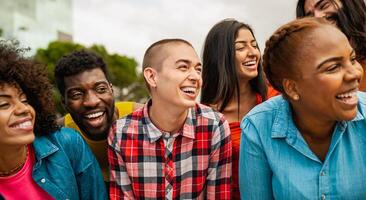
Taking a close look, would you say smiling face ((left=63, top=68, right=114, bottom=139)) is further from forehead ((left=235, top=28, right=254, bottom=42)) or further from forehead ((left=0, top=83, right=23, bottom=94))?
forehead ((left=235, top=28, right=254, bottom=42))

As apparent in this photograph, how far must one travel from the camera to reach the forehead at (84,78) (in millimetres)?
3582

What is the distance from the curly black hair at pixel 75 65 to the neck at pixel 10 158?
89 centimetres

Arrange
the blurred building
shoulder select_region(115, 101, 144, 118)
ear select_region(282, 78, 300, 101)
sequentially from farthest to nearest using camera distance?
the blurred building, shoulder select_region(115, 101, 144, 118), ear select_region(282, 78, 300, 101)

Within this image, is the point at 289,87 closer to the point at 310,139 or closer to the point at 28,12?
the point at 310,139

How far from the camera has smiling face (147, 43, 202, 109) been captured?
3047 mm

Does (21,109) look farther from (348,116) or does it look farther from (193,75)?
(348,116)

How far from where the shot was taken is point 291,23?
2.41m

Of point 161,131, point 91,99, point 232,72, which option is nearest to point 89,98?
point 91,99

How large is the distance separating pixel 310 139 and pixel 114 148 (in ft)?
4.34

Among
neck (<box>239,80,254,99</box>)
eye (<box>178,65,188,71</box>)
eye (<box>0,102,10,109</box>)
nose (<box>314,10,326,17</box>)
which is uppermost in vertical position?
nose (<box>314,10,326,17</box>)

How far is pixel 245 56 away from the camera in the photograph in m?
3.62

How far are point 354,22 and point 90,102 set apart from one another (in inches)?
86.6

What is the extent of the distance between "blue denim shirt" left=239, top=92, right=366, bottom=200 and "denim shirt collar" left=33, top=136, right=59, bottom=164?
1.30 meters

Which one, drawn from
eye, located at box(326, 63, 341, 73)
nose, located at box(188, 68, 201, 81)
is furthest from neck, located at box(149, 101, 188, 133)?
eye, located at box(326, 63, 341, 73)
